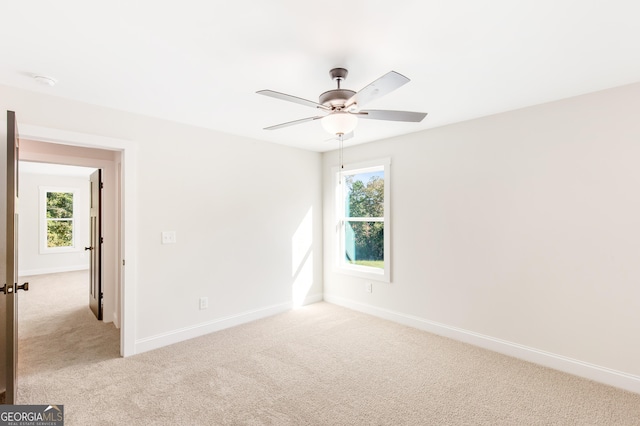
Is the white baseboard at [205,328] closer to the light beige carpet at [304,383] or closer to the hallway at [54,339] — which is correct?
the light beige carpet at [304,383]

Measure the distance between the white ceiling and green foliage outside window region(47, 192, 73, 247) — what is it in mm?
A: 6602

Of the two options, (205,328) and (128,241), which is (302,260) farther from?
(128,241)

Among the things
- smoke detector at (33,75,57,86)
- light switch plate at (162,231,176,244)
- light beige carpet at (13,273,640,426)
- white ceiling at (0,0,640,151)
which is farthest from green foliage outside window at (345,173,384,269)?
smoke detector at (33,75,57,86)

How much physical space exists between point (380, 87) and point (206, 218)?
8.90 ft

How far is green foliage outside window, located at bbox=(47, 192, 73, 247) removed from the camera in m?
7.59

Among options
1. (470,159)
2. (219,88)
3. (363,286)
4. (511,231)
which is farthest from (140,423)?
(470,159)

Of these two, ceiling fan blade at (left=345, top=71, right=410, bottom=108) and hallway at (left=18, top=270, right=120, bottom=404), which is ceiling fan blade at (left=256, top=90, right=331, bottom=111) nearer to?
ceiling fan blade at (left=345, top=71, right=410, bottom=108)

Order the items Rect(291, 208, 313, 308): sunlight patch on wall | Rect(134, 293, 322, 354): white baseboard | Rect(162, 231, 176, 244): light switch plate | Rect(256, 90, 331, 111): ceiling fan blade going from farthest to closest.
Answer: Rect(291, 208, 313, 308): sunlight patch on wall → Rect(162, 231, 176, 244): light switch plate → Rect(134, 293, 322, 354): white baseboard → Rect(256, 90, 331, 111): ceiling fan blade

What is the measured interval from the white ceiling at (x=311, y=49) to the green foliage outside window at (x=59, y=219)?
6602mm

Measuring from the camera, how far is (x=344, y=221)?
487 centimetres

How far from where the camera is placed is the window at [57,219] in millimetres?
7459

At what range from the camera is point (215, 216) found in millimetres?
3783

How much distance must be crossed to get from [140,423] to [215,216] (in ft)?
7.15

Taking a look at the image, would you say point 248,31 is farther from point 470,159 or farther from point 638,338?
point 638,338
